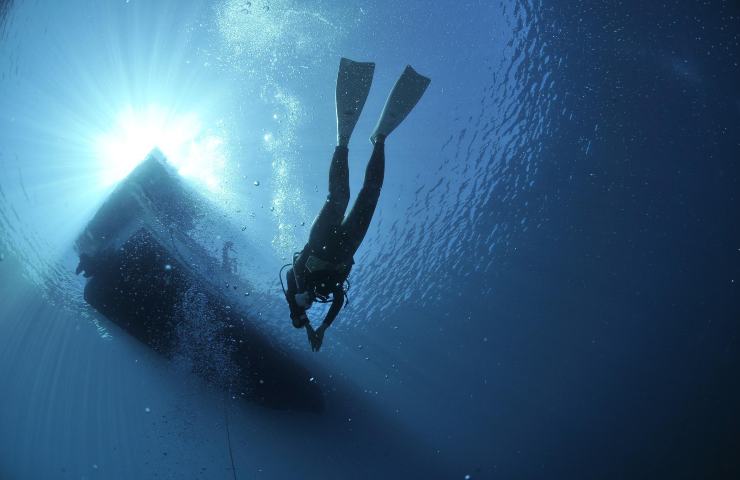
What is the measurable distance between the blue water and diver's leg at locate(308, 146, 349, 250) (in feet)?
17.3

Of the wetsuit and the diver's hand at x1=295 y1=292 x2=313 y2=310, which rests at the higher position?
the wetsuit

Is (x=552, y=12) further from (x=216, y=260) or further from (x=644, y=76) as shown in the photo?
(x=216, y=260)

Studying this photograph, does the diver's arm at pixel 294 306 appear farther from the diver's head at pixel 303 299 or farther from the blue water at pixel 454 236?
the blue water at pixel 454 236

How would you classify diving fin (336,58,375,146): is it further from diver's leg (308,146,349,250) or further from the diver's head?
the diver's head

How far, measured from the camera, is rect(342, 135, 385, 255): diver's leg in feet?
16.0

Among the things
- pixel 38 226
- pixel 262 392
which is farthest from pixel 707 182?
pixel 38 226

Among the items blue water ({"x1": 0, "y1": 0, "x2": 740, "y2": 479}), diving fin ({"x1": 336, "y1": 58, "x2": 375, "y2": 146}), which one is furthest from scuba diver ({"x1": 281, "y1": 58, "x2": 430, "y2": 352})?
blue water ({"x1": 0, "y1": 0, "x2": 740, "y2": 479})

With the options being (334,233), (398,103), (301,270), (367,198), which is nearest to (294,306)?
(301,270)

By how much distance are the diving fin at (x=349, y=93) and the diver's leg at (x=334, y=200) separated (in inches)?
9.1

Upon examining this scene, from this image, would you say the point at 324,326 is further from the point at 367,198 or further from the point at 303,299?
the point at 367,198

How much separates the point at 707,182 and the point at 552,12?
11.8m

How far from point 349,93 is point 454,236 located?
1145 centimetres

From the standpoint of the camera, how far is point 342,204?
4.74 metres

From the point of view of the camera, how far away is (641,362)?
23.8 metres
